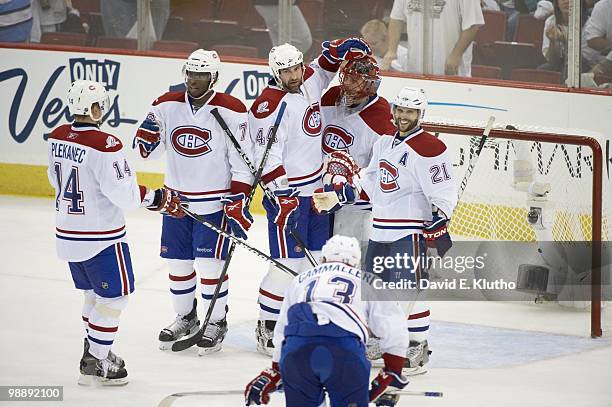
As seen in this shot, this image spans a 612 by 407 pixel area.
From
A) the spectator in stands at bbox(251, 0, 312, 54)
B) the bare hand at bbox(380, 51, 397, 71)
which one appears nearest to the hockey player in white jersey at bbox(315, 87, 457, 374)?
the bare hand at bbox(380, 51, 397, 71)

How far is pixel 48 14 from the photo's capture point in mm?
8742

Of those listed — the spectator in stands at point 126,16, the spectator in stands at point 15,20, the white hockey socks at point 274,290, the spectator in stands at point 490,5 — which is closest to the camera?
the white hockey socks at point 274,290

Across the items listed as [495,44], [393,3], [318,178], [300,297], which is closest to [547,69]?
[495,44]

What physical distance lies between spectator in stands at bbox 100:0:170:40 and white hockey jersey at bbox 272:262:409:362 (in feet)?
15.3

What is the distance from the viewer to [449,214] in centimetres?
507

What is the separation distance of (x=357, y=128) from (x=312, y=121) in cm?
20

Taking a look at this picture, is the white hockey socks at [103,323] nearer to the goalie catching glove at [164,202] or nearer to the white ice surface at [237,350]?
the white ice surface at [237,350]

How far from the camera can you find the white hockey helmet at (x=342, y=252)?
4.11 metres

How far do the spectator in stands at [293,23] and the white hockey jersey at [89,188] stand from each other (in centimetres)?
335

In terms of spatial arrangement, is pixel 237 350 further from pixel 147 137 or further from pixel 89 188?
pixel 89 188

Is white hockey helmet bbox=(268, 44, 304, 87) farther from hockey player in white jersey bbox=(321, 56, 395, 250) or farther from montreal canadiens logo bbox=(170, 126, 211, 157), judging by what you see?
montreal canadiens logo bbox=(170, 126, 211, 157)

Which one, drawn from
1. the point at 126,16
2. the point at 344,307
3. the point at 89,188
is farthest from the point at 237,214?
the point at 126,16

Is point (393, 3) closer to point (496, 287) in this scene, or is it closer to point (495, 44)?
point (495, 44)

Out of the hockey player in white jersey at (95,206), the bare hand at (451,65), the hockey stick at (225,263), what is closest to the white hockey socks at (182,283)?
the hockey stick at (225,263)
